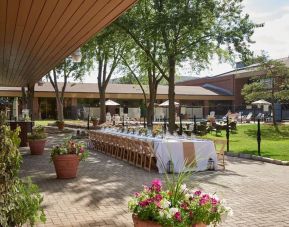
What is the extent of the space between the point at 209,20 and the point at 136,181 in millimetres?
11652

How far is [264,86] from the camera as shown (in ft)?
91.1

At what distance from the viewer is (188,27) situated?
17781 mm

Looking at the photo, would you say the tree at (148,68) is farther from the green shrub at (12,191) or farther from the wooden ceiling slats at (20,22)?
the green shrub at (12,191)

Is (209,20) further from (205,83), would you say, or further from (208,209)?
(205,83)

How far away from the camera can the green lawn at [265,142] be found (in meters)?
14.1

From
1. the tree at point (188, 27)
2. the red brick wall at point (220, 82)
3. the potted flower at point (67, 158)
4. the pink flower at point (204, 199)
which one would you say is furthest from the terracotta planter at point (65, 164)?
the red brick wall at point (220, 82)

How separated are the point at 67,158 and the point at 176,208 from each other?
229 inches

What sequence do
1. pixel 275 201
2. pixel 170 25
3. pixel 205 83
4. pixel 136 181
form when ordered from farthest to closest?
pixel 205 83 < pixel 170 25 < pixel 136 181 < pixel 275 201

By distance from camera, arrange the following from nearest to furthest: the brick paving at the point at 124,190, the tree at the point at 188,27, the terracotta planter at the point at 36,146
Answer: the brick paving at the point at 124,190 < the terracotta planter at the point at 36,146 < the tree at the point at 188,27

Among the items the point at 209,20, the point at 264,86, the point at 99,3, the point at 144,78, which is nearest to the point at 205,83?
the point at 144,78

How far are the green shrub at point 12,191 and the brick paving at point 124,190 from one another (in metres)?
1.96

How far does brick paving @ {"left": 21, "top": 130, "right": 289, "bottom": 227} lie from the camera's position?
5996 mm

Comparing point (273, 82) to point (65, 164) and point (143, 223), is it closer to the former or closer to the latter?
point (65, 164)

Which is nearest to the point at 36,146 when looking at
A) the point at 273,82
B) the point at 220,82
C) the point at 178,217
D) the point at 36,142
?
the point at 36,142
